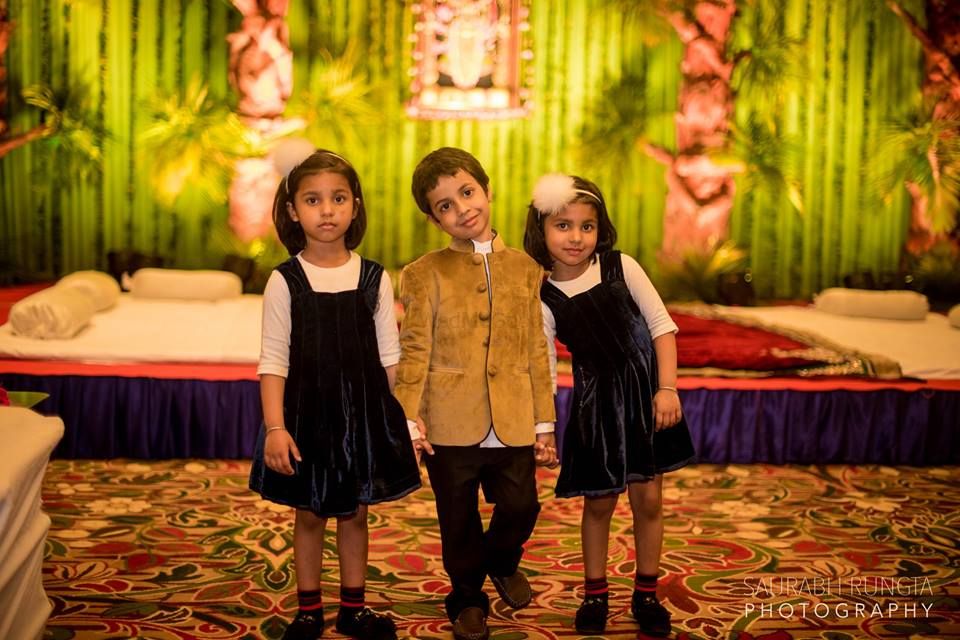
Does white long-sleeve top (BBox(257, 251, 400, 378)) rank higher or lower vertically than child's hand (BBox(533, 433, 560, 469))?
higher

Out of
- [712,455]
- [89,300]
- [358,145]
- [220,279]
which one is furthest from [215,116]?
[712,455]

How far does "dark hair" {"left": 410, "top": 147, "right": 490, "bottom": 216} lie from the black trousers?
23.3 inches

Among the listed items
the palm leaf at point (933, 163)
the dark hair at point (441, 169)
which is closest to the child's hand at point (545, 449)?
the dark hair at point (441, 169)

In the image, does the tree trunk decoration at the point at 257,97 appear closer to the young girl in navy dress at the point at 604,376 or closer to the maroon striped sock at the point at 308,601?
the young girl in navy dress at the point at 604,376

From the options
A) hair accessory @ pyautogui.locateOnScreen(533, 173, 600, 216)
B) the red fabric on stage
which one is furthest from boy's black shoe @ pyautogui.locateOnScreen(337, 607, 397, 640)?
the red fabric on stage

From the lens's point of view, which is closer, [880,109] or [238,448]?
[238,448]

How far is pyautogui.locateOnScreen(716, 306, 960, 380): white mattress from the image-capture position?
4.18 metres

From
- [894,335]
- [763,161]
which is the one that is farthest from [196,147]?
[894,335]

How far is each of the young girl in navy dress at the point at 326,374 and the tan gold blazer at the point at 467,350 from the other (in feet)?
0.23

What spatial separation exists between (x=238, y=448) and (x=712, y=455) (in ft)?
6.28

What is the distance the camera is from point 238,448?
13.1ft

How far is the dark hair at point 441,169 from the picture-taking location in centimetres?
227

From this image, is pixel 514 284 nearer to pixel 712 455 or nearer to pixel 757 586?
pixel 757 586

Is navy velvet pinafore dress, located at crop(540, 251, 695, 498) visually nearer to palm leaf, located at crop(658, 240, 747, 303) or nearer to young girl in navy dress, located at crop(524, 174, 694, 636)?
young girl in navy dress, located at crop(524, 174, 694, 636)
